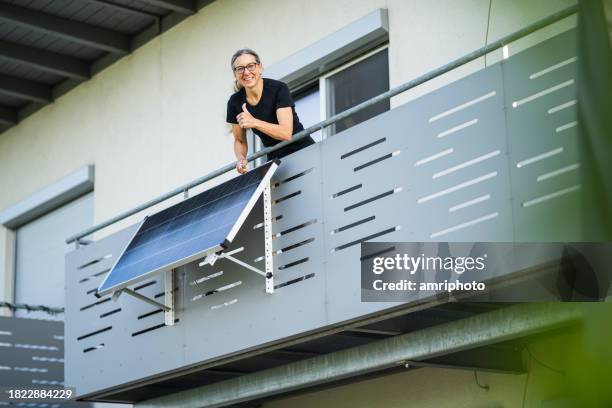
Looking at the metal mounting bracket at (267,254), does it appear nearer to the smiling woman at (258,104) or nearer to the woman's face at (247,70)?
the smiling woman at (258,104)

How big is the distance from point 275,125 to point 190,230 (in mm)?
1146

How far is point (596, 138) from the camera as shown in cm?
72

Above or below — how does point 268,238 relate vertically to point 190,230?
below

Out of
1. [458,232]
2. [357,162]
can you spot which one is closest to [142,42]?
[357,162]

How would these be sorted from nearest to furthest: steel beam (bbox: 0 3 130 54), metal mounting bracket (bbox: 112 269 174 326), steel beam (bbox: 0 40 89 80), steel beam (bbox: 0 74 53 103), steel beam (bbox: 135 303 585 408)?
1. steel beam (bbox: 135 303 585 408)
2. metal mounting bracket (bbox: 112 269 174 326)
3. steel beam (bbox: 0 3 130 54)
4. steel beam (bbox: 0 40 89 80)
5. steel beam (bbox: 0 74 53 103)

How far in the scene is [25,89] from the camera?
13469mm

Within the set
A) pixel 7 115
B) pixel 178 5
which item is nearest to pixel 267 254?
pixel 178 5

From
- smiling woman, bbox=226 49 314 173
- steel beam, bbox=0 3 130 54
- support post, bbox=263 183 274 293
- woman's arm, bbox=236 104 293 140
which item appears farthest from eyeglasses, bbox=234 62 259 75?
steel beam, bbox=0 3 130 54

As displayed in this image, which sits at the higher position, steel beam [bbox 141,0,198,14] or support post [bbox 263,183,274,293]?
steel beam [bbox 141,0,198,14]

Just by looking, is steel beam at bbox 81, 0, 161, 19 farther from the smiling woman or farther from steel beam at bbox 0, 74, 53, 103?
the smiling woman

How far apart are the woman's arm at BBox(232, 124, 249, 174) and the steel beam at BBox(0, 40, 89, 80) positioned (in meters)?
5.57

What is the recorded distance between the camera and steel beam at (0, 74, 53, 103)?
13273mm

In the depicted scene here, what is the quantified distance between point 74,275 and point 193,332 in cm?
210

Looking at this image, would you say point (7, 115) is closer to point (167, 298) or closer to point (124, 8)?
point (124, 8)
